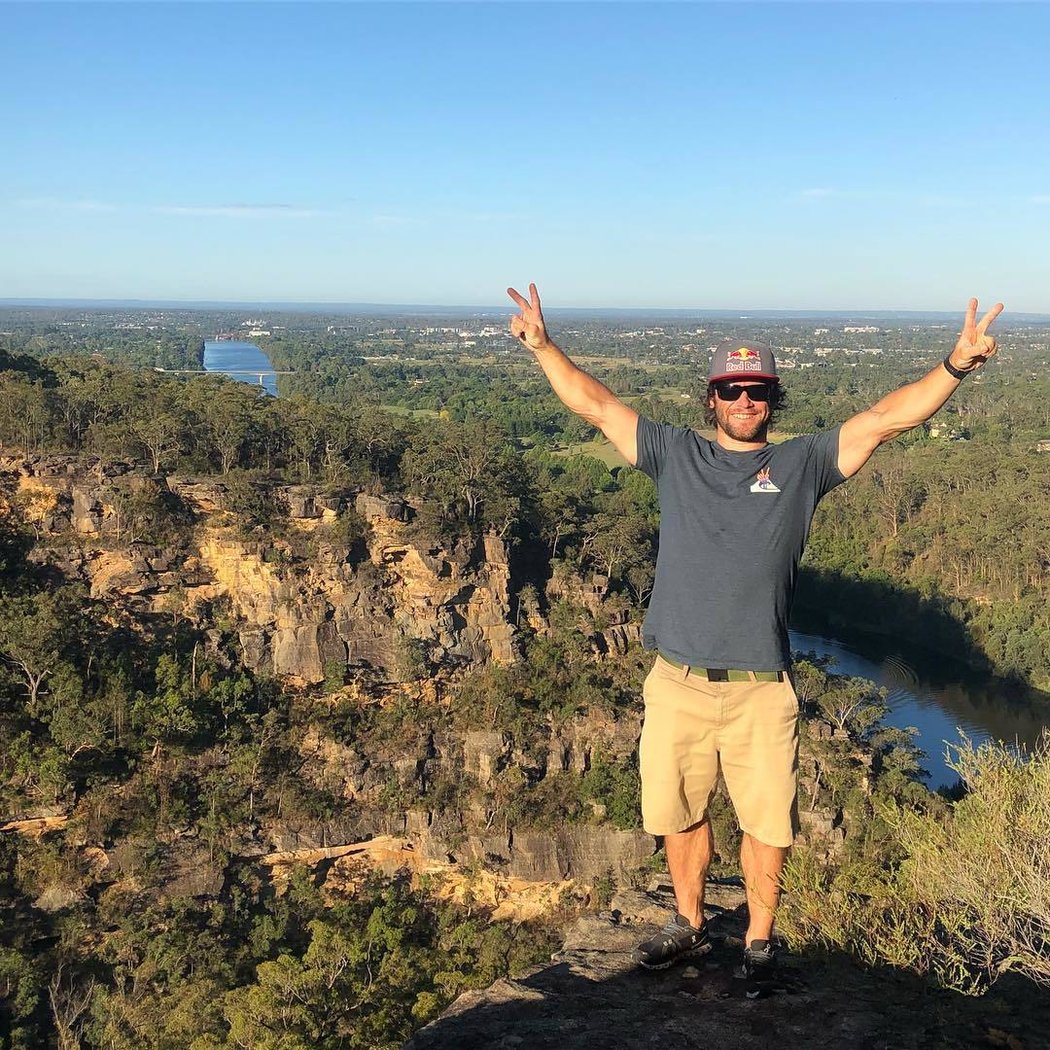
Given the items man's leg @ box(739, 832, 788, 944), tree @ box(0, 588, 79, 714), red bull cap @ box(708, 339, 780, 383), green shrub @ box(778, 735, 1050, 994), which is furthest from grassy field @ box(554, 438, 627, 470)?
red bull cap @ box(708, 339, 780, 383)

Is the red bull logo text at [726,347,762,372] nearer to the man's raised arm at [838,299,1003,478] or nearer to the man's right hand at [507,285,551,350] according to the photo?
the man's raised arm at [838,299,1003,478]

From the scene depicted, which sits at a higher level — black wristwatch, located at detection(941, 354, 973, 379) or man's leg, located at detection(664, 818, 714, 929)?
black wristwatch, located at detection(941, 354, 973, 379)

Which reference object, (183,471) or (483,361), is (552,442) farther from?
(483,361)

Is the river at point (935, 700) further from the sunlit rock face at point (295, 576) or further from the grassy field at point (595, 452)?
the grassy field at point (595, 452)

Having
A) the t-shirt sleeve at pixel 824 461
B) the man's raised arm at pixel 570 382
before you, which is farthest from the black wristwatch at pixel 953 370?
the man's raised arm at pixel 570 382

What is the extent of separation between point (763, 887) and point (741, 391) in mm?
2213

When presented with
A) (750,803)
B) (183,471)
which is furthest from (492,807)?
(750,803)

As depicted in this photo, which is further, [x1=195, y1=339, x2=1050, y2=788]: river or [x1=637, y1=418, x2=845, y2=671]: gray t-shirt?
[x1=195, y1=339, x2=1050, y2=788]: river

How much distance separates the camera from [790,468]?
3.66 m

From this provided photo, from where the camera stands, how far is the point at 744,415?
3.75 metres

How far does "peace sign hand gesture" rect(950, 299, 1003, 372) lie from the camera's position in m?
3.33

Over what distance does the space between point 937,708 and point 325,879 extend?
2404cm

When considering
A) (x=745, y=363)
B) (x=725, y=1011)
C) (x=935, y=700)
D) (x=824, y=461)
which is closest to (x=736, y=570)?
(x=824, y=461)

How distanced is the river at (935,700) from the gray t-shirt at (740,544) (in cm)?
2663
